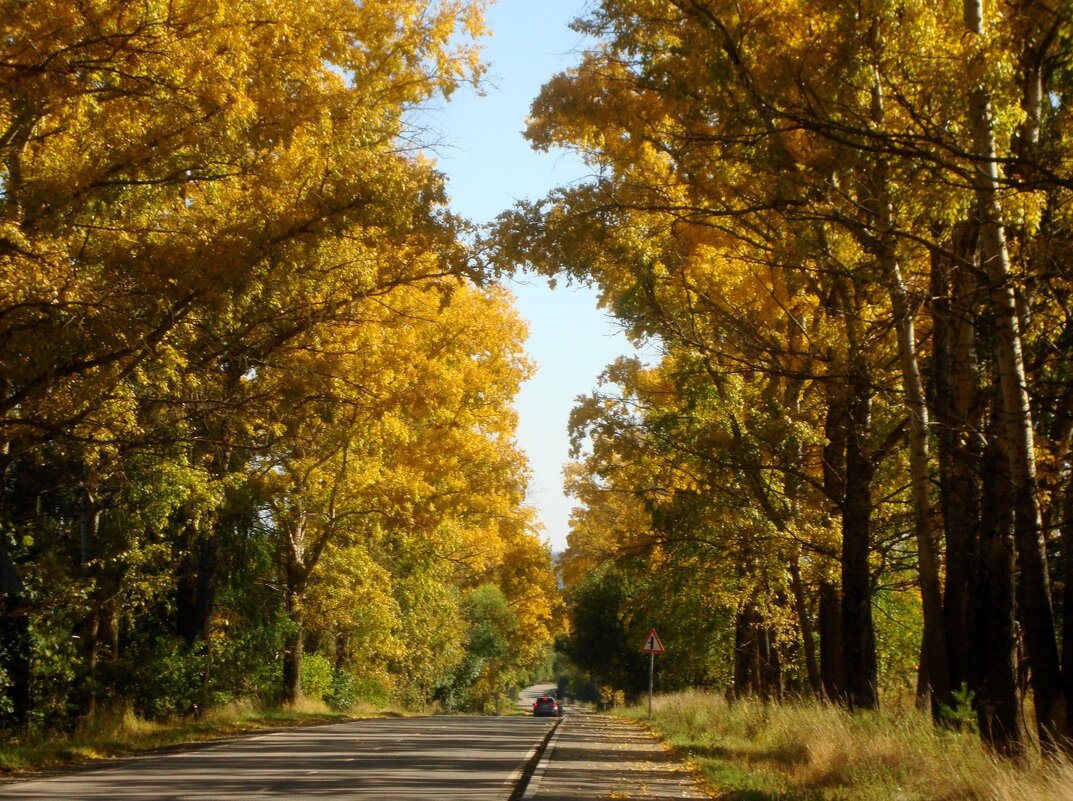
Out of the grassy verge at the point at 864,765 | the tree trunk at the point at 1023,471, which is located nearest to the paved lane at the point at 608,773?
the grassy verge at the point at 864,765

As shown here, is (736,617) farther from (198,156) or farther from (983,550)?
(198,156)

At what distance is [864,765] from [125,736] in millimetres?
13762

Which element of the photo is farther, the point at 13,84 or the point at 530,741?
the point at 530,741

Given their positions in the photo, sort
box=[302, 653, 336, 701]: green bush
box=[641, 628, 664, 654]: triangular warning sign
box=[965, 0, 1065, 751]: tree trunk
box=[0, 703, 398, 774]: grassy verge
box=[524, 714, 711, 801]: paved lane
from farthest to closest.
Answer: box=[302, 653, 336, 701]: green bush, box=[641, 628, 664, 654]: triangular warning sign, box=[0, 703, 398, 774]: grassy verge, box=[524, 714, 711, 801]: paved lane, box=[965, 0, 1065, 751]: tree trunk

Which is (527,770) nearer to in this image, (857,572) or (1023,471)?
(857,572)

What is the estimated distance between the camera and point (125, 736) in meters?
20.2

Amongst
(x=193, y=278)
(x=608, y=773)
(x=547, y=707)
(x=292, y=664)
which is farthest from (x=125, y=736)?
(x=547, y=707)

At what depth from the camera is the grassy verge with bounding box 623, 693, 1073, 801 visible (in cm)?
905

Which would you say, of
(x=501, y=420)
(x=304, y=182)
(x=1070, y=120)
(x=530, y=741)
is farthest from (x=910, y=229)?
(x=501, y=420)

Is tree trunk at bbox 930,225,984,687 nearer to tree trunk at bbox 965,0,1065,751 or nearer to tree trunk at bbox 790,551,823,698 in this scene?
tree trunk at bbox 965,0,1065,751

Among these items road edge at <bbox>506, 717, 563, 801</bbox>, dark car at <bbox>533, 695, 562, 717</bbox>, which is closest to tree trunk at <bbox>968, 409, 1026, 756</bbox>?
road edge at <bbox>506, 717, 563, 801</bbox>

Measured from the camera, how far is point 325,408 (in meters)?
16.5

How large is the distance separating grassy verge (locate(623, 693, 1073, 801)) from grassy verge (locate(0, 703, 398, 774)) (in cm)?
928

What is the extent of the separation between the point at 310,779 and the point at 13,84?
862cm
